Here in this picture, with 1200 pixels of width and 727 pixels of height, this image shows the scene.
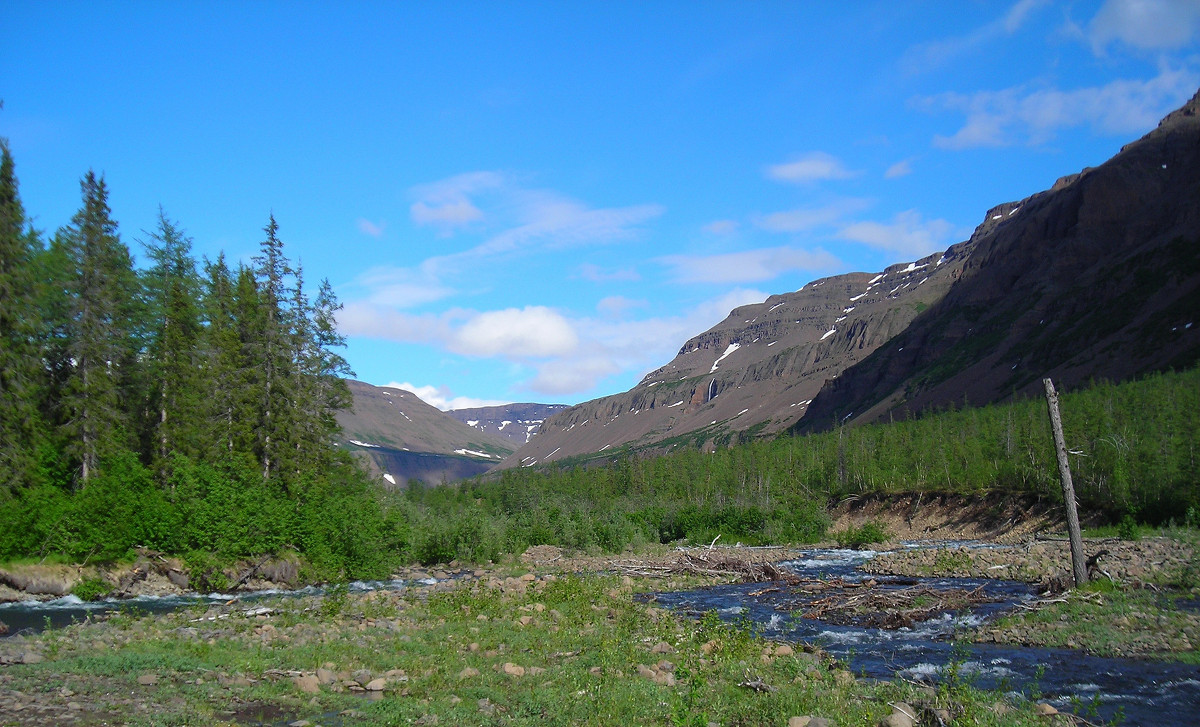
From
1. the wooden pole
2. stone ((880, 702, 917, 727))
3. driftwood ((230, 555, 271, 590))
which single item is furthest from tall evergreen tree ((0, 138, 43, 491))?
the wooden pole

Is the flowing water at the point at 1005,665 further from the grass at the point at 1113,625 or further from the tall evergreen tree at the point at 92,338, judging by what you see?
the tall evergreen tree at the point at 92,338

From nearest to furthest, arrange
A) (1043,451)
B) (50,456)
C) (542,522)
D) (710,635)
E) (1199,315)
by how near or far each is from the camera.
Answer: (710,635), (50,456), (542,522), (1043,451), (1199,315)

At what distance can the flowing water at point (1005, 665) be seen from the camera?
41.8ft

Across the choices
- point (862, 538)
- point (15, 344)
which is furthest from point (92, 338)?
point (862, 538)

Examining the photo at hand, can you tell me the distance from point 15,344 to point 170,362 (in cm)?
746

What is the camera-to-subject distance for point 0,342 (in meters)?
32.7

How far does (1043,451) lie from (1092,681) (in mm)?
65734

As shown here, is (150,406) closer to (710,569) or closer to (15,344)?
(15,344)

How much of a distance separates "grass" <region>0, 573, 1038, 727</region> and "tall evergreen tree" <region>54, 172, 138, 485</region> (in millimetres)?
21001

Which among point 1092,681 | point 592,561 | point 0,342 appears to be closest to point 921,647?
point 1092,681

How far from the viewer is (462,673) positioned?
13383mm

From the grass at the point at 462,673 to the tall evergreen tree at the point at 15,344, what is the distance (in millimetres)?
19990

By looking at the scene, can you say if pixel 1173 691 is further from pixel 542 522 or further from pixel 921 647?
pixel 542 522

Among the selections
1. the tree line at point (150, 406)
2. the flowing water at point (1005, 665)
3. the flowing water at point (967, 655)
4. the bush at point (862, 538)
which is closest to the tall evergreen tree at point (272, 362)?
the tree line at point (150, 406)
